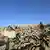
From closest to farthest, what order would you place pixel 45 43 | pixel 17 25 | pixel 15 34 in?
1. pixel 45 43
2. pixel 15 34
3. pixel 17 25

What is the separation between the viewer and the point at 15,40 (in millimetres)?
2047

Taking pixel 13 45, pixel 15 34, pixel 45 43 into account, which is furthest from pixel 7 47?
pixel 45 43

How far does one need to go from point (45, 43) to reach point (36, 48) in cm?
17

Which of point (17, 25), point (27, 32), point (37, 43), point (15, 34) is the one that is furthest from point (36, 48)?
point (17, 25)

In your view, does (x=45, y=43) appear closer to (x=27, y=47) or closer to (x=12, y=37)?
(x=27, y=47)

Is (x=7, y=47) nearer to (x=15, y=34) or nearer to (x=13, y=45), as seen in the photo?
(x=13, y=45)

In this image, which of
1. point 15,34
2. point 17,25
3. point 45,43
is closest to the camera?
point 45,43

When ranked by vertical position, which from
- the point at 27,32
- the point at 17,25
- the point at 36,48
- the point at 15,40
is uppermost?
the point at 17,25

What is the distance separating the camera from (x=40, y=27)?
2.04 meters

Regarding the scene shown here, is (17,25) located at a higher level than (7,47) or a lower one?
higher

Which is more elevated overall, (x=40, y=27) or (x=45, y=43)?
(x=40, y=27)

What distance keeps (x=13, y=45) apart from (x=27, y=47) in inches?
9.9

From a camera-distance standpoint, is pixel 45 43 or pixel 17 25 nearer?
pixel 45 43

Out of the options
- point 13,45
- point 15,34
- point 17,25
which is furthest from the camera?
point 17,25
